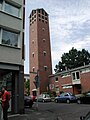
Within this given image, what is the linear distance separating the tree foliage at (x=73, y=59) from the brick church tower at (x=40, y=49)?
655 inches

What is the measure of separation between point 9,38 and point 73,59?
180 feet

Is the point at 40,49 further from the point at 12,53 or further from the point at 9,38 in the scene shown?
the point at 12,53

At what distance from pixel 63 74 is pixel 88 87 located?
8.34 meters

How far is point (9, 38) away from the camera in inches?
569

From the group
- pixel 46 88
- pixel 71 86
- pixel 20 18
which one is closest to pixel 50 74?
pixel 46 88

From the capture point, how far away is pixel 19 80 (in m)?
14.0

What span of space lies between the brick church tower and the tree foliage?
54.6 feet

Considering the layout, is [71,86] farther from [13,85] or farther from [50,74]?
[13,85]

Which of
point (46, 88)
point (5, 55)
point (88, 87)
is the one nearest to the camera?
point (5, 55)

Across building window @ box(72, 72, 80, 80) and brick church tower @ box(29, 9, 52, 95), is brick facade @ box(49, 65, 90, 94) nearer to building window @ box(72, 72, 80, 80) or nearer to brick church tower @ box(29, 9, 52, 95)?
building window @ box(72, 72, 80, 80)

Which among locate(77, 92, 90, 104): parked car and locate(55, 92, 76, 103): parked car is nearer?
locate(77, 92, 90, 104): parked car

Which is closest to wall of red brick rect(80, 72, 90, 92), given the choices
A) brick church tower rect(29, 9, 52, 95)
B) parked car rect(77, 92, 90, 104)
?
brick church tower rect(29, 9, 52, 95)

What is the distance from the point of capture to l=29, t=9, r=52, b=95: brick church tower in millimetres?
48559

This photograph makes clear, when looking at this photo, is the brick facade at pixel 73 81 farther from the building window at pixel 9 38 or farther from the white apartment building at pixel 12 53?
the building window at pixel 9 38
